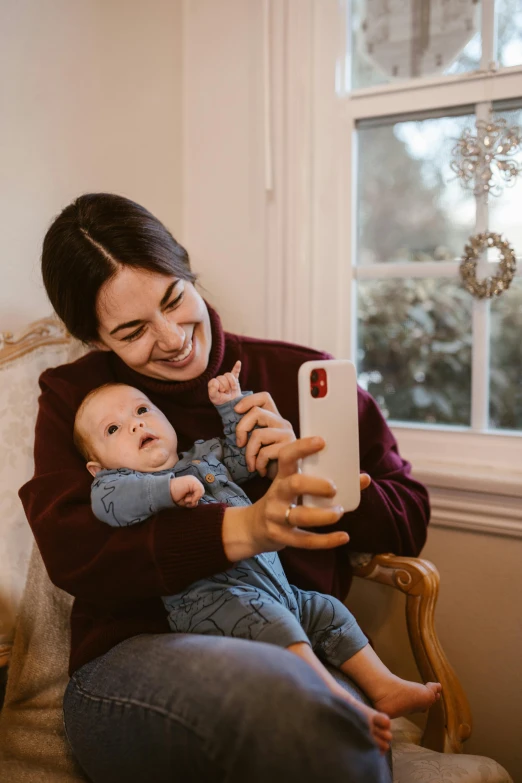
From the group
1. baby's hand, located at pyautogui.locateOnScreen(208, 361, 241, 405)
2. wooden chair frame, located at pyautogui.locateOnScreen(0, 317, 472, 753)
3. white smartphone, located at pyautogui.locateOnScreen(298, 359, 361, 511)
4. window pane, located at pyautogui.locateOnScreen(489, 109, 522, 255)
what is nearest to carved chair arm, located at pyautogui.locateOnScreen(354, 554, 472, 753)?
wooden chair frame, located at pyautogui.locateOnScreen(0, 317, 472, 753)

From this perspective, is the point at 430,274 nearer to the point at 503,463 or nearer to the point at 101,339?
the point at 503,463

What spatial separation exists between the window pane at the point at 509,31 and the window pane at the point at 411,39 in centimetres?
5

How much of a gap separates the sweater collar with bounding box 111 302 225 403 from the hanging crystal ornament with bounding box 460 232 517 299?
2.45 feet

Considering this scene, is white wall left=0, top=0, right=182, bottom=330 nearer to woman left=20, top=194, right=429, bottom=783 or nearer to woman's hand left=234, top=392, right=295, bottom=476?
woman left=20, top=194, right=429, bottom=783

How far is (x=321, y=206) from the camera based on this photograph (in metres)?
1.98

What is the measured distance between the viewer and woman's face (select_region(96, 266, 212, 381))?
1255 mm

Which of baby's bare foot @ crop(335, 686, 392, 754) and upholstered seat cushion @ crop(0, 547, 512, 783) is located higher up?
baby's bare foot @ crop(335, 686, 392, 754)

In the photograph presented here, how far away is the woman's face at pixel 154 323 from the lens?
1255mm

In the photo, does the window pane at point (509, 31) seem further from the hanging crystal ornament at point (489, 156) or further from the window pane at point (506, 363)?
the window pane at point (506, 363)

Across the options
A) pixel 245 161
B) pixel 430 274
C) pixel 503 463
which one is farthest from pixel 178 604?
pixel 245 161

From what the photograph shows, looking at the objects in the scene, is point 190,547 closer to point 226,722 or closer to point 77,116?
point 226,722

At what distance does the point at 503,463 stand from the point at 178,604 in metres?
1.04

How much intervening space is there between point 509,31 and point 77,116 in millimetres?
1135

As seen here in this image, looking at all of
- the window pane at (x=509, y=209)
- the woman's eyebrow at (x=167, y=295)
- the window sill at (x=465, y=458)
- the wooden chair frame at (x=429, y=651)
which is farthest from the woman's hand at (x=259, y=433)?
the window pane at (x=509, y=209)
